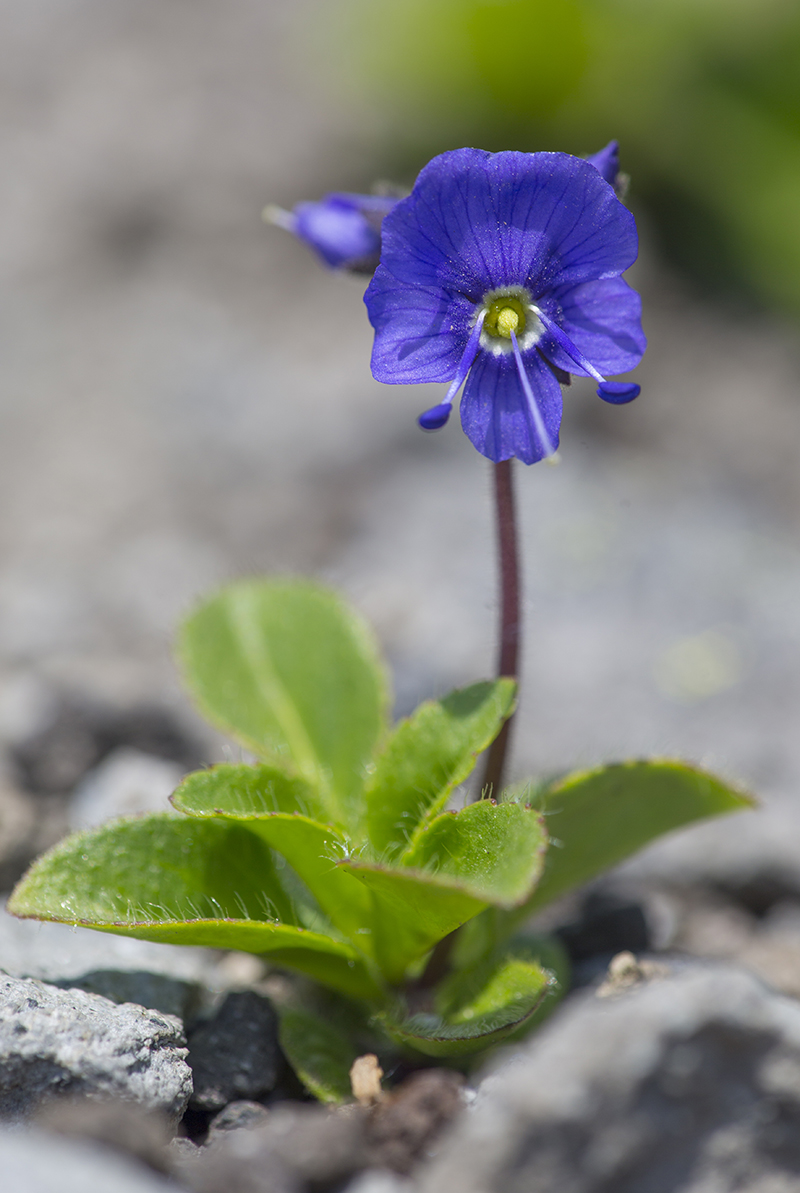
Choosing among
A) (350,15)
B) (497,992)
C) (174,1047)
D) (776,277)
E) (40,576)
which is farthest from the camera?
(350,15)

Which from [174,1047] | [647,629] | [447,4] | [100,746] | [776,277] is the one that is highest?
[447,4]

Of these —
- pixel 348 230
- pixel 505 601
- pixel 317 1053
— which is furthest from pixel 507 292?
pixel 317 1053

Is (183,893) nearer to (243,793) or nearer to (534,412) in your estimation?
(243,793)

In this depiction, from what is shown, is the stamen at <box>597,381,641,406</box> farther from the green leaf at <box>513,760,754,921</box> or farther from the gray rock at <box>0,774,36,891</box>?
the gray rock at <box>0,774,36,891</box>

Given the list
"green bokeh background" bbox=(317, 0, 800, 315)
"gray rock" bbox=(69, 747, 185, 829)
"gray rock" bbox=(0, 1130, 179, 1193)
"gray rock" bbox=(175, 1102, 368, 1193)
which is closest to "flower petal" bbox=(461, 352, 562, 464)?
"gray rock" bbox=(175, 1102, 368, 1193)

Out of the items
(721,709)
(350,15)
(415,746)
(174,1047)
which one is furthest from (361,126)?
(174,1047)

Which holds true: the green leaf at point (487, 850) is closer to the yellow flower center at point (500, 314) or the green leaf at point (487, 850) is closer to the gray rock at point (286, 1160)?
the gray rock at point (286, 1160)

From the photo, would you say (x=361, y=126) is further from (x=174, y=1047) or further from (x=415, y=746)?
(x=174, y=1047)
